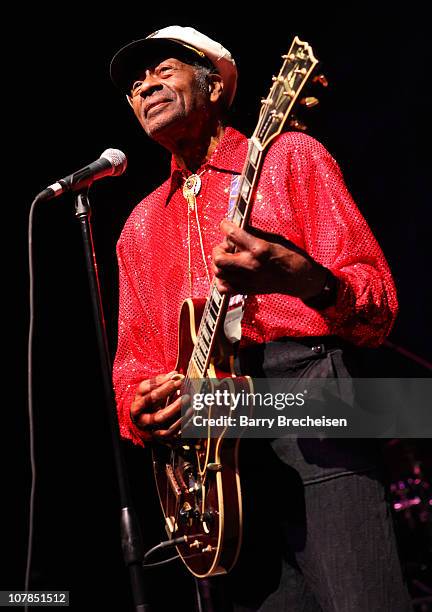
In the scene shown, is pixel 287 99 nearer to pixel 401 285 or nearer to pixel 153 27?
pixel 153 27

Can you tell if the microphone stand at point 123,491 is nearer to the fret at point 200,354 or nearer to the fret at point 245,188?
the fret at point 200,354

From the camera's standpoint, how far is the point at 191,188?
8.39 feet

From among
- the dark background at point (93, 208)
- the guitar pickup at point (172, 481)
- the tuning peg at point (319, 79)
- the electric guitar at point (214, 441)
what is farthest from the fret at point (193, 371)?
→ the dark background at point (93, 208)

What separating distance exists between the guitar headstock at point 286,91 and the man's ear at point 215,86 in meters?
0.74

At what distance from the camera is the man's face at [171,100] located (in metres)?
2.51

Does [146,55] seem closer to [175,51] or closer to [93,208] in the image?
[175,51]

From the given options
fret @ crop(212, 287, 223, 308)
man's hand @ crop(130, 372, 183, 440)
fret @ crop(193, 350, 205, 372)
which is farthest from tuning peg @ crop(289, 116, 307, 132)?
man's hand @ crop(130, 372, 183, 440)

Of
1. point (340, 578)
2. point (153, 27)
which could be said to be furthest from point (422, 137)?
point (340, 578)

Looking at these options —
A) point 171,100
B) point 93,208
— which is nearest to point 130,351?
point 171,100

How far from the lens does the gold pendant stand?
2.53 metres

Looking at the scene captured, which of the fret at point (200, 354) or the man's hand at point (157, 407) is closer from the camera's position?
the fret at point (200, 354)

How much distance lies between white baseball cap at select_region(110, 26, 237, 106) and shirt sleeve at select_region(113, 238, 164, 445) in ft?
2.06

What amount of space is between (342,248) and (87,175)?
824 millimetres

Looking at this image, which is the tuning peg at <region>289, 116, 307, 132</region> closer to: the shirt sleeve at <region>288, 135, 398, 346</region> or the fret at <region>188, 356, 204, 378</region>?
the shirt sleeve at <region>288, 135, 398, 346</region>
